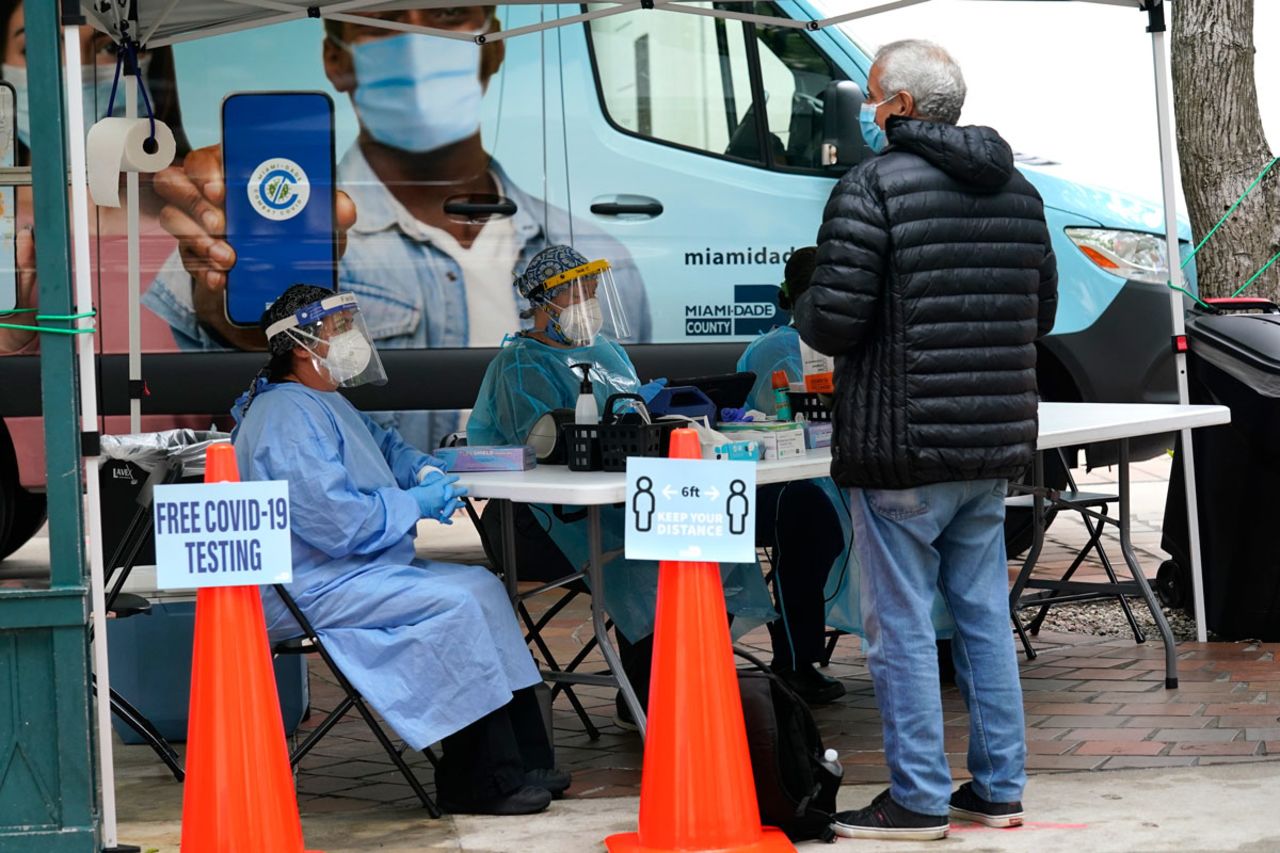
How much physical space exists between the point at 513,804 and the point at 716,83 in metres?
3.98

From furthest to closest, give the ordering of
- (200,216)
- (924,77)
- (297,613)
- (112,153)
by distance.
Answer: (200,216), (112,153), (297,613), (924,77)

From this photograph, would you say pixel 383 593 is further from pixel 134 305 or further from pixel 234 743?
pixel 134 305

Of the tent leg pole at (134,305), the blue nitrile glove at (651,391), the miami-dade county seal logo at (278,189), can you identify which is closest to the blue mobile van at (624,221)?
the miami-dade county seal logo at (278,189)

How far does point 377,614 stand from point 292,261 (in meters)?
3.18

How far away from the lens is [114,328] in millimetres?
6977

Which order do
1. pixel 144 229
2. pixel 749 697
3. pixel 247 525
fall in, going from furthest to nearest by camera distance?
pixel 144 229 < pixel 749 697 < pixel 247 525

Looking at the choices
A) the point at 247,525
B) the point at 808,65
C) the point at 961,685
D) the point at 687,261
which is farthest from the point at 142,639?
the point at 808,65

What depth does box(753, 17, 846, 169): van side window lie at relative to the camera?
7.27m

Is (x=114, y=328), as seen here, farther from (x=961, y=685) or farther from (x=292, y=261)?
(x=961, y=685)

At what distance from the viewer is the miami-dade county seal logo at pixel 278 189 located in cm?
698

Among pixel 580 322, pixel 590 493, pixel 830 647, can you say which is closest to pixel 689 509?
pixel 590 493

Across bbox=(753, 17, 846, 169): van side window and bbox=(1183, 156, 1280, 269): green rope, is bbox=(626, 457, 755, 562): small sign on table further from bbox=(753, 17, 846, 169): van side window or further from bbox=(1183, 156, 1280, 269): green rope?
bbox=(753, 17, 846, 169): van side window

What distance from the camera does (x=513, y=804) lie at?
4195 mm

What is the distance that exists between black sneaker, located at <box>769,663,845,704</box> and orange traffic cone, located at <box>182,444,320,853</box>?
2.14m
